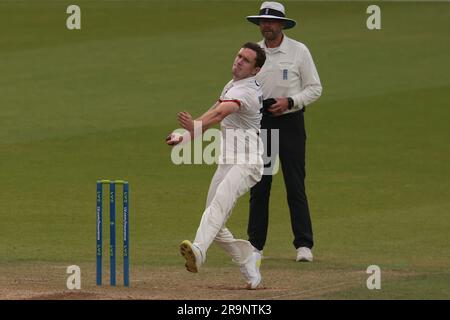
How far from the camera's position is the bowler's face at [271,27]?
1223cm

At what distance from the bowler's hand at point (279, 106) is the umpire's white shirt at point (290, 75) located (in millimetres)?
158

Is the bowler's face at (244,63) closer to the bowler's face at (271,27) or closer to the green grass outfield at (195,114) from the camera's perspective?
the bowler's face at (271,27)

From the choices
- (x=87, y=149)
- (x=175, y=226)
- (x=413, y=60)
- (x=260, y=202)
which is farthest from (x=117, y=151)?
(x=413, y=60)

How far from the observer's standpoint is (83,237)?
531 inches

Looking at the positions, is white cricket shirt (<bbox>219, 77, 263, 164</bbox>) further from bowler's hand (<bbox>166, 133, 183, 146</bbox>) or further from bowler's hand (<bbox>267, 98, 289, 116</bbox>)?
bowler's hand (<bbox>267, 98, 289, 116</bbox>)

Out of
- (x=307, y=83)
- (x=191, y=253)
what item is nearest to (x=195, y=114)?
(x=307, y=83)

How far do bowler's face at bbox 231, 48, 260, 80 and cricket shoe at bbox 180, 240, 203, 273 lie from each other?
146cm

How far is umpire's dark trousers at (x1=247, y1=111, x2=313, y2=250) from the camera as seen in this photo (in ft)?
40.4

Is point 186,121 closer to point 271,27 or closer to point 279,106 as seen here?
point 279,106

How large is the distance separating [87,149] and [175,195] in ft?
10.5

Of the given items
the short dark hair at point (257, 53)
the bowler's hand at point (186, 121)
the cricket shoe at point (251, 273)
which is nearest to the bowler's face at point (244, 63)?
the short dark hair at point (257, 53)

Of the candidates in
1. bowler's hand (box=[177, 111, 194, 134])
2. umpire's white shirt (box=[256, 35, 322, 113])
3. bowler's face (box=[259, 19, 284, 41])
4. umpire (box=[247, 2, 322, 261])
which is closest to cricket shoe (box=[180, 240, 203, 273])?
bowler's hand (box=[177, 111, 194, 134])

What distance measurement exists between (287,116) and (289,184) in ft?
2.08

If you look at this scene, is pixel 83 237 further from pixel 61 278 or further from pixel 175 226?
pixel 61 278
